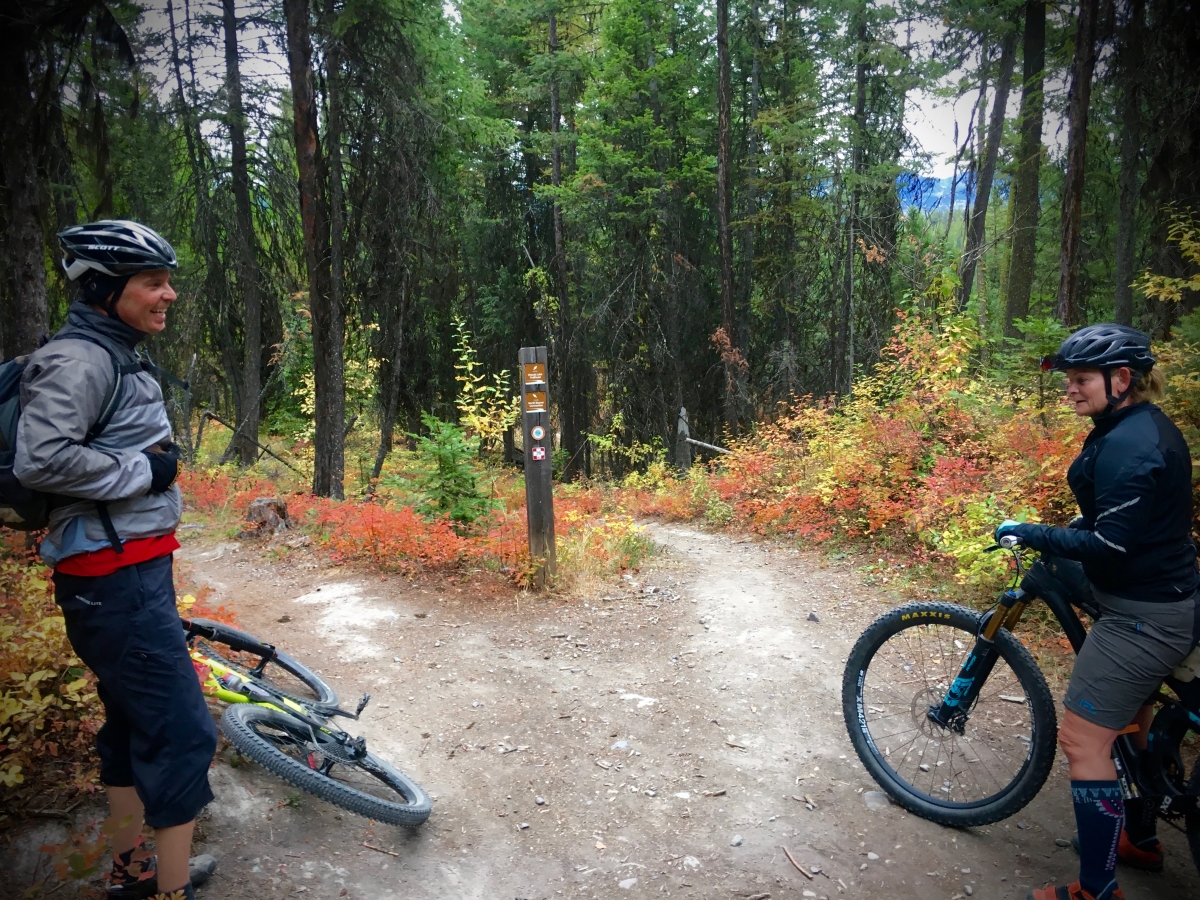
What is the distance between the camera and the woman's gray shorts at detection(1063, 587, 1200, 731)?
2.68m

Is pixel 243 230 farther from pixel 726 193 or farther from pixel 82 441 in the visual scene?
pixel 82 441

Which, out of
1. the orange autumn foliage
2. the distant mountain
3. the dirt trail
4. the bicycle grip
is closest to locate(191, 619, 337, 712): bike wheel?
the bicycle grip

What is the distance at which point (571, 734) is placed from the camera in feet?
14.9

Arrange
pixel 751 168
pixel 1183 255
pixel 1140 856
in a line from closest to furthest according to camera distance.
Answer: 1. pixel 1140 856
2. pixel 1183 255
3. pixel 751 168

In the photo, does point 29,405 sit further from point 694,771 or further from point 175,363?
point 175,363

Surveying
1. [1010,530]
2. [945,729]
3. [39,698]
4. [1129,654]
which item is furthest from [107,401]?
[945,729]

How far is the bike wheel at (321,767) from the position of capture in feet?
10.0

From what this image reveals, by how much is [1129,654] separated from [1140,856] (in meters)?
1.12

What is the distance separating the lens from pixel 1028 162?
50.1 feet

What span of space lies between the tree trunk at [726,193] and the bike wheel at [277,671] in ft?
42.2

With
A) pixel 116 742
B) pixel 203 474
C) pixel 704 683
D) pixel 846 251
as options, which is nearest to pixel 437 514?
pixel 704 683

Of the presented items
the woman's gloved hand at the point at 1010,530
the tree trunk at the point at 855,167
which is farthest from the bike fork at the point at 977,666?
the tree trunk at the point at 855,167

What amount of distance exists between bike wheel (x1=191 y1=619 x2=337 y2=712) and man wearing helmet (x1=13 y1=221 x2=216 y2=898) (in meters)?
1.53

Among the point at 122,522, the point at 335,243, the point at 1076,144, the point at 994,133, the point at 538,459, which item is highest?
the point at 994,133
